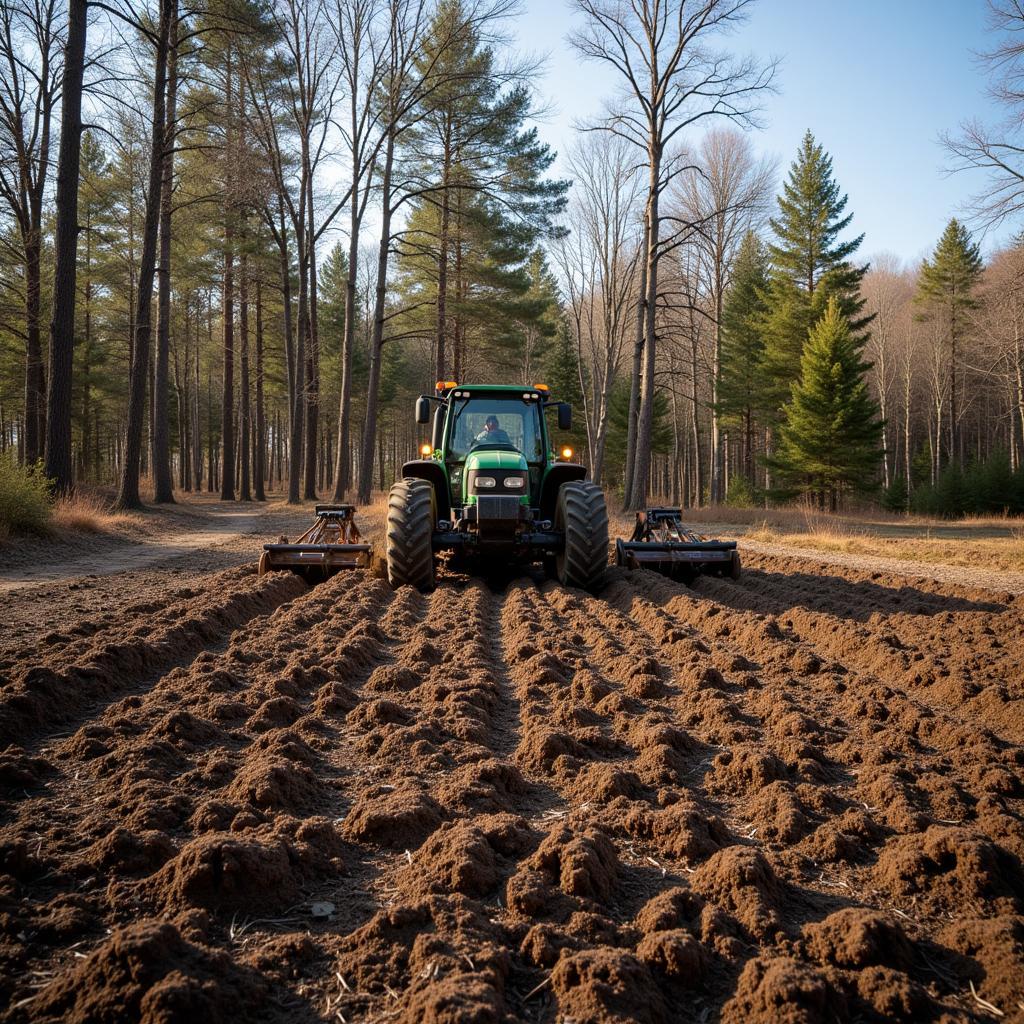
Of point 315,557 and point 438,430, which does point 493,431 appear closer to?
point 438,430

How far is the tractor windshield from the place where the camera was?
9.67 meters

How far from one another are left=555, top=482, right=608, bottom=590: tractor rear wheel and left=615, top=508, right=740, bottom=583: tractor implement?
49.5 inches

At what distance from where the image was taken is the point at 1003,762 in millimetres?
3789

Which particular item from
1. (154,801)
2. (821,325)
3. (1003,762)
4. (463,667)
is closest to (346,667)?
(463,667)

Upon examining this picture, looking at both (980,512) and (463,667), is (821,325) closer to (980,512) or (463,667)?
(980,512)

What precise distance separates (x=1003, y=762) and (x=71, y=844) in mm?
4229

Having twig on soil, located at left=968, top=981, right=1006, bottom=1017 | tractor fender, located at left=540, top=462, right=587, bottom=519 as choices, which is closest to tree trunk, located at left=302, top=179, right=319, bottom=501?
tractor fender, located at left=540, top=462, right=587, bottom=519

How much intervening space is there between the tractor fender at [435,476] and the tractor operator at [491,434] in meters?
0.62

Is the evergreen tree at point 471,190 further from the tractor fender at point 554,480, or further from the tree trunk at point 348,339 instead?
the tractor fender at point 554,480

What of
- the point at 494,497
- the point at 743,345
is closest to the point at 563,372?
the point at 743,345

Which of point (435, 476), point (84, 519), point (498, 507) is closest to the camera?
point (498, 507)

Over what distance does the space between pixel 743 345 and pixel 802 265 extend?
14.6ft

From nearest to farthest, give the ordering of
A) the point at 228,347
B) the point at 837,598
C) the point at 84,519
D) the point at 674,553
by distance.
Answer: the point at 837,598 → the point at 674,553 → the point at 84,519 → the point at 228,347

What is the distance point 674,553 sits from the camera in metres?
10.0
